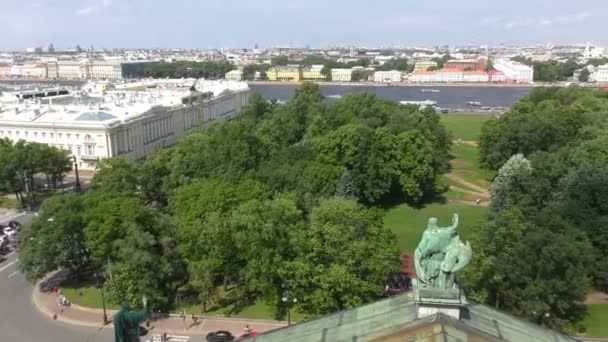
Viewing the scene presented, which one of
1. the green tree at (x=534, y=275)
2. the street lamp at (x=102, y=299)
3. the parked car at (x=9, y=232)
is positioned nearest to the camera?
the green tree at (x=534, y=275)

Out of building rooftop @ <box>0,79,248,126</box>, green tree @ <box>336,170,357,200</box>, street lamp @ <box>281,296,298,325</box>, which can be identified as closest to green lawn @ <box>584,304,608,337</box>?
street lamp @ <box>281,296,298,325</box>

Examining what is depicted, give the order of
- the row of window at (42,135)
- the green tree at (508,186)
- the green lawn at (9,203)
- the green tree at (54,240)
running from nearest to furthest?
the green tree at (54,240) < the green tree at (508,186) < the green lawn at (9,203) < the row of window at (42,135)

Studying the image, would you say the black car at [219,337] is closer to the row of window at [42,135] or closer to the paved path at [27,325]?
the paved path at [27,325]

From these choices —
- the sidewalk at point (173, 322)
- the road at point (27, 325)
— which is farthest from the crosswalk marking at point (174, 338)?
the road at point (27, 325)

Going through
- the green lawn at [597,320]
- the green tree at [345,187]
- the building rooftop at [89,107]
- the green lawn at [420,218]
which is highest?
the building rooftop at [89,107]

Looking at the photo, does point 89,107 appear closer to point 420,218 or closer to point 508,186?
point 420,218

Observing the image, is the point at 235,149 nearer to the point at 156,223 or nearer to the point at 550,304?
the point at 156,223
